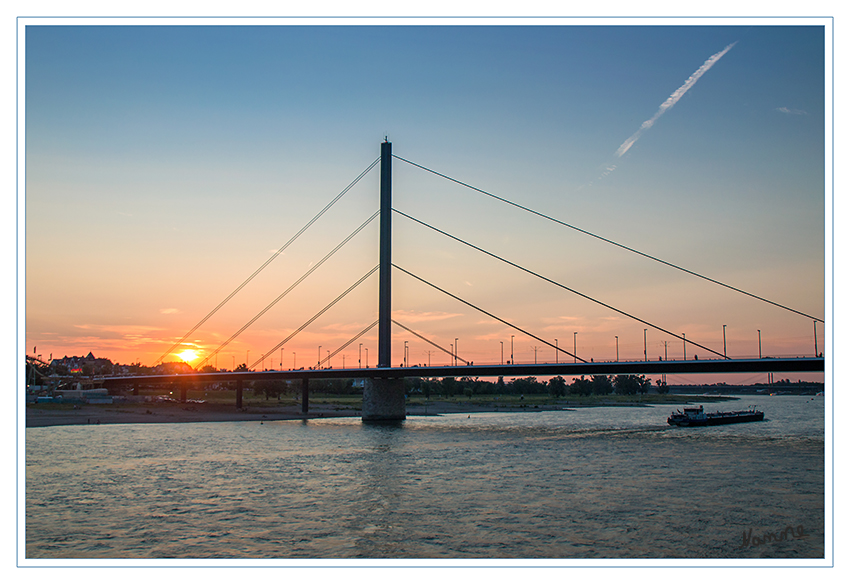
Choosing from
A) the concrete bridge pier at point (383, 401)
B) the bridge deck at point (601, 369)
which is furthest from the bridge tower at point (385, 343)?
the bridge deck at point (601, 369)

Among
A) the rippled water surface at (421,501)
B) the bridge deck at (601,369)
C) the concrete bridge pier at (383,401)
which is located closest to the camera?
the rippled water surface at (421,501)

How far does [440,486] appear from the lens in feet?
92.3

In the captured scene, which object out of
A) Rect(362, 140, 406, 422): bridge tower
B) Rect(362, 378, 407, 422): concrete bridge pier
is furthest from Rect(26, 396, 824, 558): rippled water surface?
Rect(362, 378, 407, 422): concrete bridge pier

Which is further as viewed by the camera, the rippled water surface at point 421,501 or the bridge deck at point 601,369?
the bridge deck at point 601,369

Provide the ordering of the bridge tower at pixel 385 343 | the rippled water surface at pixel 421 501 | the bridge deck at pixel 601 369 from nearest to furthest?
1. the rippled water surface at pixel 421 501
2. the bridge deck at pixel 601 369
3. the bridge tower at pixel 385 343

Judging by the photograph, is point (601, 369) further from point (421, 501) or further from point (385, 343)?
point (421, 501)

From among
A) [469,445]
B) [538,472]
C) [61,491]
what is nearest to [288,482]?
[61,491]

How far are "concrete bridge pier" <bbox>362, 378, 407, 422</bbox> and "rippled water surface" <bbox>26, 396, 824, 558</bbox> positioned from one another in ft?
104

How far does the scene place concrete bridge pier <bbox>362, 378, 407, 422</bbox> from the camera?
79.2 m

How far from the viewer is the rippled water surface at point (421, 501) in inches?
687

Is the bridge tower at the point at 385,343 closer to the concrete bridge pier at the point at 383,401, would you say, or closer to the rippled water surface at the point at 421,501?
the concrete bridge pier at the point at 383,401
